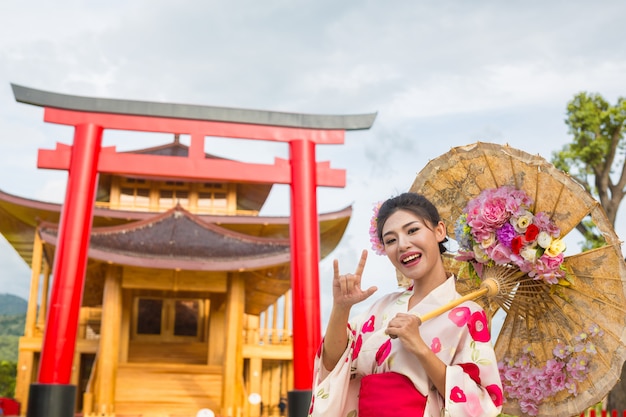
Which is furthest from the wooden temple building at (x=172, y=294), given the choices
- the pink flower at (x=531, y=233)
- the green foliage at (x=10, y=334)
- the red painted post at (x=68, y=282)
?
the green foliage at (x=10, y=334)

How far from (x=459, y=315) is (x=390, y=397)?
40 centimetres

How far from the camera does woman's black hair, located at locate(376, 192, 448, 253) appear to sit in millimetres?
2607

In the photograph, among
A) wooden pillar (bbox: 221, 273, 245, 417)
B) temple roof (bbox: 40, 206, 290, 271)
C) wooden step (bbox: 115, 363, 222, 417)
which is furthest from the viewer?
temple roof (bbox: 40, 206, 290, 271)

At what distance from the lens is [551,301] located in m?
3.15

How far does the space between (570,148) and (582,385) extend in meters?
10.9

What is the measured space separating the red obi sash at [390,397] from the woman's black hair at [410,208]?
61 centimetres

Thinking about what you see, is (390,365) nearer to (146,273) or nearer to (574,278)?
(574,278)

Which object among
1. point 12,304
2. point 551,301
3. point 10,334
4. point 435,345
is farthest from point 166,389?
point 12,304

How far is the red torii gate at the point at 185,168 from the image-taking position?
9.20 meters

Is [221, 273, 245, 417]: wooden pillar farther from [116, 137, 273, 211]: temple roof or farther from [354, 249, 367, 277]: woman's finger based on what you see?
[354, 249, 367, 277]: woman's finger

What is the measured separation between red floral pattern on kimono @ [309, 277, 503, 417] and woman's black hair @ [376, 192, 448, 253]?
0.88 ft

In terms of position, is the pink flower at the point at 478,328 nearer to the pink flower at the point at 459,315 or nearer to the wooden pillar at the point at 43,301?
the pink flower at the point at 459,315

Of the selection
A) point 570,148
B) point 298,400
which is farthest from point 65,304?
point 570,148

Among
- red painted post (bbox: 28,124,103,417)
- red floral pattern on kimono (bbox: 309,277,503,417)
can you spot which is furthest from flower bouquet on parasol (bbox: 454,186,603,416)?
red painted post (bbox: 28,124,103,417)
